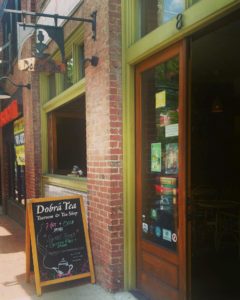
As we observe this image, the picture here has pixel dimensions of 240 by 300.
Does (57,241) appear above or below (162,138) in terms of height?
below

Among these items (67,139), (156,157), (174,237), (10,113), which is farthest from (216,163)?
(10,113)

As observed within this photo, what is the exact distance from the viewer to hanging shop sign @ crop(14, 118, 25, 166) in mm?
8617

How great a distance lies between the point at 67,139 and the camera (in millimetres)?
6973

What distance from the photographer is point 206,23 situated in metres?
3.01

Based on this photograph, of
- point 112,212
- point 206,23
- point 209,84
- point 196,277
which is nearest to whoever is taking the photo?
point 206,23

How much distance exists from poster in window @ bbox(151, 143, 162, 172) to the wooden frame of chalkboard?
4.59 feet

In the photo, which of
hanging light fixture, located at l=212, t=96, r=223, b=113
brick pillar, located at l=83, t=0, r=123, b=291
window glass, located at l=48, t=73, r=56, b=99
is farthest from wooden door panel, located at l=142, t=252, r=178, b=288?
hanging light fixture, located at l=212, t=96, r=223, b=113

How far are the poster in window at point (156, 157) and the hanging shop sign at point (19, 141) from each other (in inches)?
207

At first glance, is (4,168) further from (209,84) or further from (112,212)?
(112,212)

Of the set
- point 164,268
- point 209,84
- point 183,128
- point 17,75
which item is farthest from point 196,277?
point 17,75

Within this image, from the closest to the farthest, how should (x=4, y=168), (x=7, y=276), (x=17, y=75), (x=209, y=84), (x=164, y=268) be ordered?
(x=164, y=268), (x=7, y=276), (x=209, y=84), (x=17, y=75), (x=4, y=168)

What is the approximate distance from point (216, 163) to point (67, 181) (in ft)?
12.4

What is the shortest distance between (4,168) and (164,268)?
338 inches

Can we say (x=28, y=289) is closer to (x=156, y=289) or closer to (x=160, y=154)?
(x=156, y=289)
